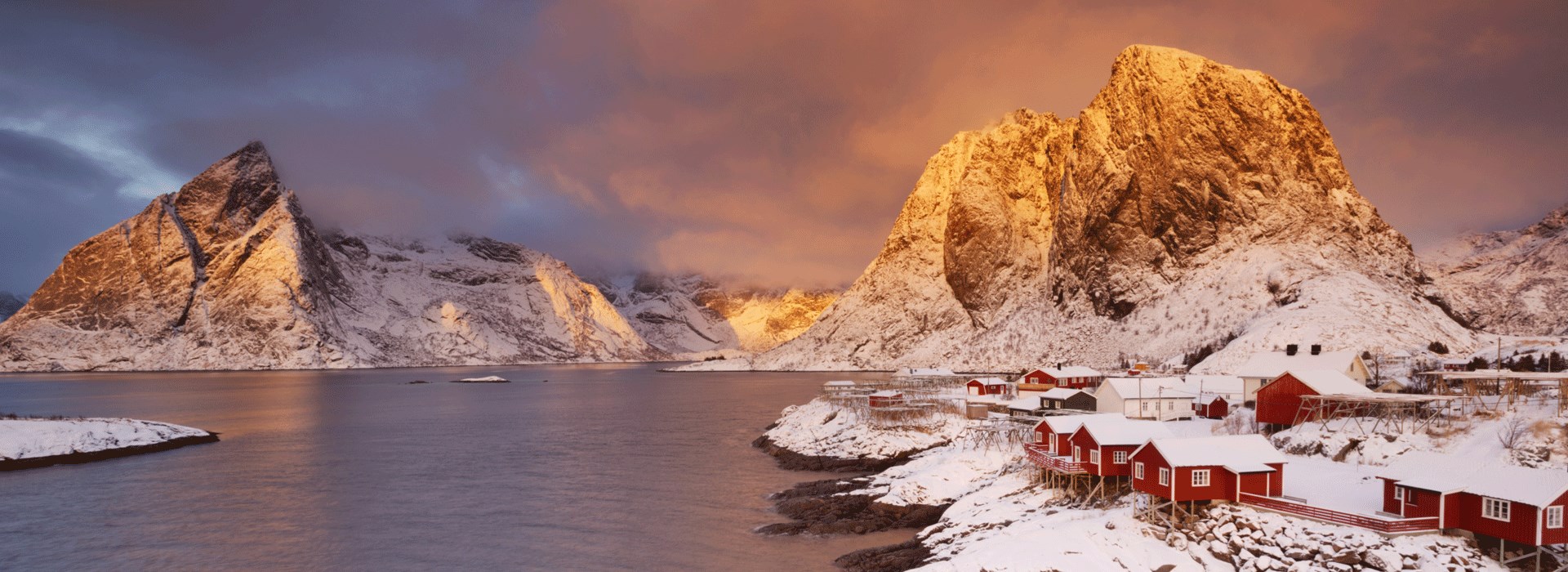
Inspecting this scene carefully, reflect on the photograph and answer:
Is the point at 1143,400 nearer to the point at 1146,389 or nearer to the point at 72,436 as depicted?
the point at 1146,389

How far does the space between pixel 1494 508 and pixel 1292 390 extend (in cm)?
1902

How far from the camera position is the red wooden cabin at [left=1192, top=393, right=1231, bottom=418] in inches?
2010

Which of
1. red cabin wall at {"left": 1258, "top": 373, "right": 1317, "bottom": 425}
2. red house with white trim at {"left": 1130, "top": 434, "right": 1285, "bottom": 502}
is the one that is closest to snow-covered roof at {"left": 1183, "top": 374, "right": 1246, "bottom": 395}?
red cabin wall at {"left": 1258, "top": 373, "right": 1317, "bottom": 425}

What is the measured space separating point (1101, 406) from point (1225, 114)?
82.4 metres

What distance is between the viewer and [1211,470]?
1115 inches

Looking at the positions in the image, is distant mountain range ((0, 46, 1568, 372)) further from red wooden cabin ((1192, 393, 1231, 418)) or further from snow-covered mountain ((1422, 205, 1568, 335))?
red wooden cabin ((1192, 393, 1231, 418))

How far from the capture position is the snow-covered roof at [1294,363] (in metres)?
50.3

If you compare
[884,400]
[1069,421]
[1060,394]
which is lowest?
[884,400]

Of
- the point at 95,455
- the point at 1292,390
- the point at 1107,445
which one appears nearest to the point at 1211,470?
the point at 1107,445

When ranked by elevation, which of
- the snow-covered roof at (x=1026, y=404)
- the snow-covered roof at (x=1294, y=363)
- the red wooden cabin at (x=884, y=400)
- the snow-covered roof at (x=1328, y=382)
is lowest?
the red wooden cabin at (x=884, y=400)

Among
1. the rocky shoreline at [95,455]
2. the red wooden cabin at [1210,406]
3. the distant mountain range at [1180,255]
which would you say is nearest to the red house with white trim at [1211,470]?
the red wooden cabin at [1210,406]

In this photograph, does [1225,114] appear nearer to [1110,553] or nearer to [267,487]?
[1110,553]

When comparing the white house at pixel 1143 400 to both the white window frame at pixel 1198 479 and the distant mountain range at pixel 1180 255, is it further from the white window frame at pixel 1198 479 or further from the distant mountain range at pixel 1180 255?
the distant mountain range at pixel 1180 255

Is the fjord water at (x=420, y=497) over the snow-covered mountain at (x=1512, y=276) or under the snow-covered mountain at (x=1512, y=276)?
under
